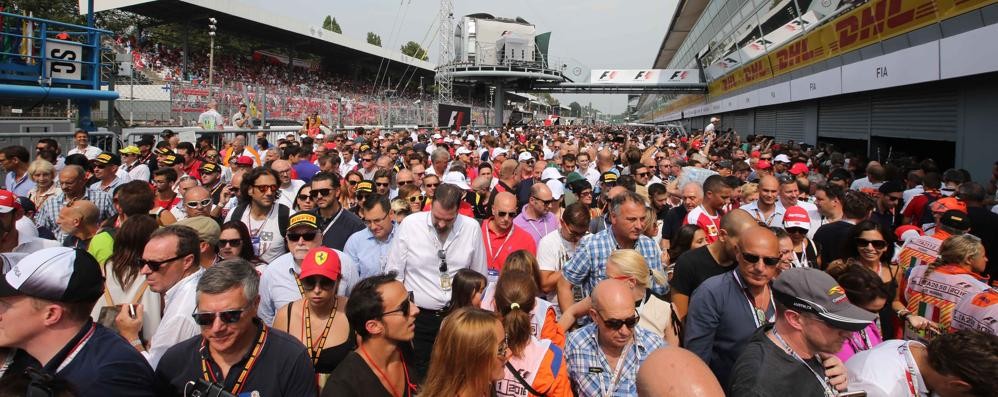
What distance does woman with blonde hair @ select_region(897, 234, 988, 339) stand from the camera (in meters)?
3.67

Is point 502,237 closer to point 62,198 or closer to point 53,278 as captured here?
point 53,278

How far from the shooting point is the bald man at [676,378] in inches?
63.5

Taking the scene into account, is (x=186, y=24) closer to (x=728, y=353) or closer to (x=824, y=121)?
(x=824, y=121)

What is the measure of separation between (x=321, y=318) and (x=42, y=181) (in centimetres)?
511

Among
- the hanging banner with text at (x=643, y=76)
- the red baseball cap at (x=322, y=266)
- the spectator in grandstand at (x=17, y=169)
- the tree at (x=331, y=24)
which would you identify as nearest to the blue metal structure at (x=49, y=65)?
the spectator in grandstand at (x=17, y=169)

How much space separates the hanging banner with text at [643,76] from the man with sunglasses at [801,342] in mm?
45831

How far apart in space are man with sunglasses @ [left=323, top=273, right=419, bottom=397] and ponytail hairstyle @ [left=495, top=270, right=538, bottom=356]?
50 centimetres

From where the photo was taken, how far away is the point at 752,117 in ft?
92.0

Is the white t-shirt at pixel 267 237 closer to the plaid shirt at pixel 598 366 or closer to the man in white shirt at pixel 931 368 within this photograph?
the plaid shirt at pixel 598 366

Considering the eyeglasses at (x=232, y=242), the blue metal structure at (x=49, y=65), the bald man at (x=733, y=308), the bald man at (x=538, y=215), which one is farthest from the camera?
the blue metal structure at (x=49, y=65)

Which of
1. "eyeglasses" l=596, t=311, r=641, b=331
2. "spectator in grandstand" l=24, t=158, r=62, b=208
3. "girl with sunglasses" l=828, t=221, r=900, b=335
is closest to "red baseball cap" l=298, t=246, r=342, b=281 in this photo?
"eyeglasses" l=596, t=311, r=641, b=331

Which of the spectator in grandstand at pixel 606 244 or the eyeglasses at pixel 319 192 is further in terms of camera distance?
the eyeglasses at pixel 319 192

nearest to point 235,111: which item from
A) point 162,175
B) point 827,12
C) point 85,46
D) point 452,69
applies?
point 85,46

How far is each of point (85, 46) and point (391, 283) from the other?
12557 mm
